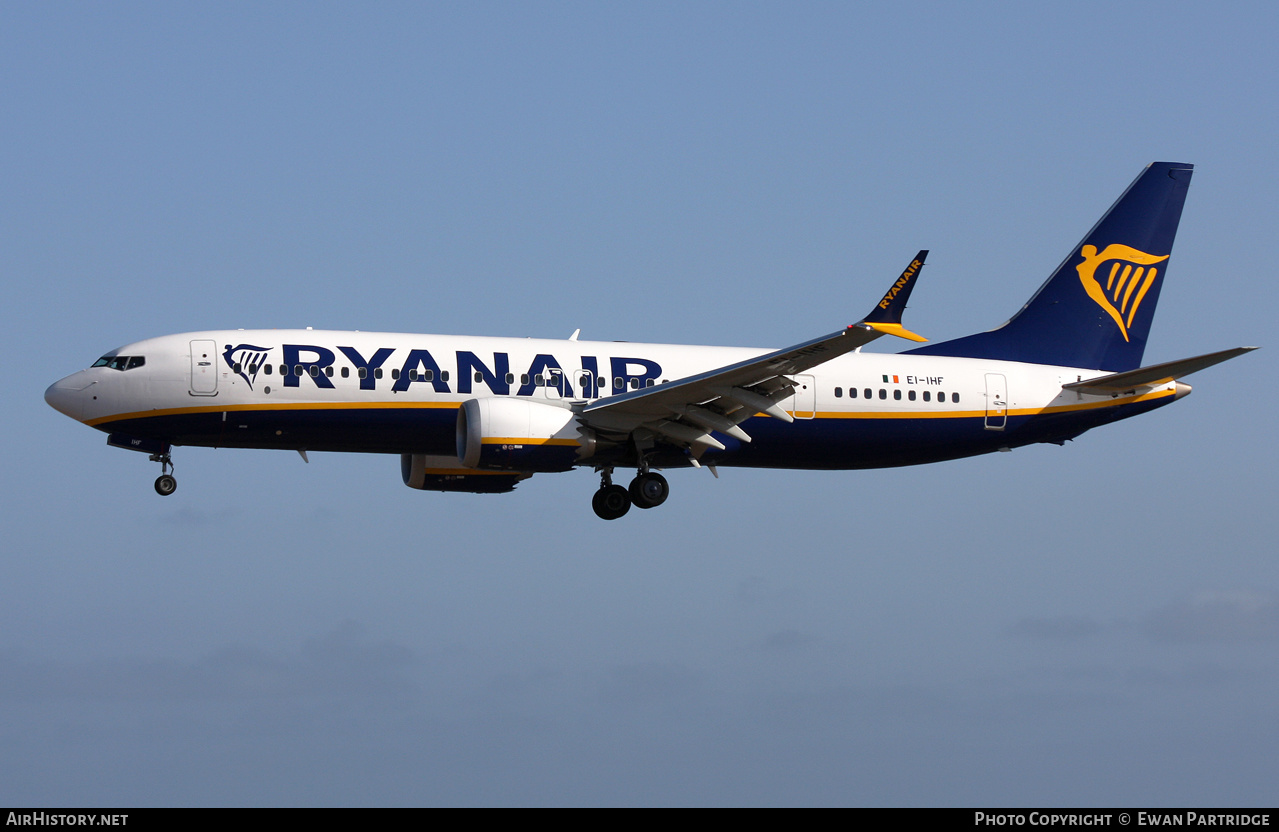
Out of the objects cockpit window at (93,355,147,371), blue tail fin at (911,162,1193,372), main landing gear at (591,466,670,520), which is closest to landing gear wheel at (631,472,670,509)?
main landing gear at (591,466,670,520)

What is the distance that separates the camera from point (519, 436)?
1403 inches

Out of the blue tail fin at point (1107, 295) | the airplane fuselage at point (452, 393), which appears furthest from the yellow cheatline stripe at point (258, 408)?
the blue tail fin at point (1107, 295)

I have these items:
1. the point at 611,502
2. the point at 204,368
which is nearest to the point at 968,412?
the point at 611,502

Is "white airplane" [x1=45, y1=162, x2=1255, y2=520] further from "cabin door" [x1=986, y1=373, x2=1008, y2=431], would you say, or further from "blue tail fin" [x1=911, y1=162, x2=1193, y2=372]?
"blue tail fin" [x1=911, y1=162, x2=1193, y2=372]

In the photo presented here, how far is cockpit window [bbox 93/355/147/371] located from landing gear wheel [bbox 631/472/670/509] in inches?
478

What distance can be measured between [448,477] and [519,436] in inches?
255

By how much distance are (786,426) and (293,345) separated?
12205 millimetres

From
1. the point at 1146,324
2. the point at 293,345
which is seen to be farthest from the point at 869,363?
the point at 293,345

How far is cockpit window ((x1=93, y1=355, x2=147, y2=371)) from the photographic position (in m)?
36.5

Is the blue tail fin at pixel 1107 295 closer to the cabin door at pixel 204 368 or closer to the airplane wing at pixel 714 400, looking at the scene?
the airplane wing at pixel 714 400

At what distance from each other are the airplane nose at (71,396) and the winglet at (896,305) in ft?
60.4

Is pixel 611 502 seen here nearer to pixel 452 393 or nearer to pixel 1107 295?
pixel 452 393
